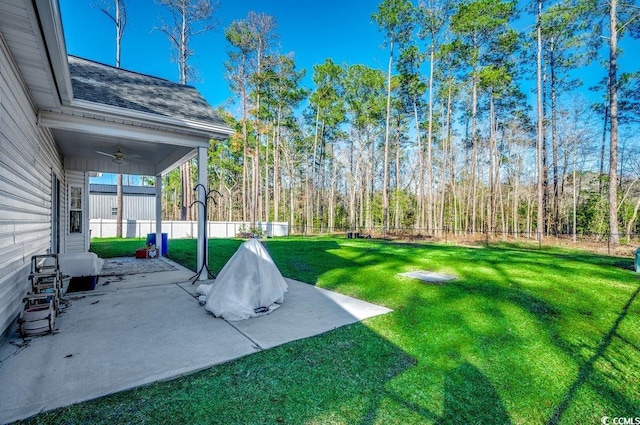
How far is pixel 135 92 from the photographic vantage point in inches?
209

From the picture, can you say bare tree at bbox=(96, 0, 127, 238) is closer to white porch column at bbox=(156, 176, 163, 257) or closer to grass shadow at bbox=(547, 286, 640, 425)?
white porch column at bbox=(156, 176, 163, 257)

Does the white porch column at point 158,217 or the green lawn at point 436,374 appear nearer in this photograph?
the green lawn at point 436,374

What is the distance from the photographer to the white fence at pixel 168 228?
Answer: 1459 cm

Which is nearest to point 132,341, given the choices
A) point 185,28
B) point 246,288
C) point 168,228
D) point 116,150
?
point 246,288

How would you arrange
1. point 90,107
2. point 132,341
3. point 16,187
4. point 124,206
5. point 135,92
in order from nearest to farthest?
point 132,341 → point 16,187 → point 90,107 → point 135,92 → point 124,206

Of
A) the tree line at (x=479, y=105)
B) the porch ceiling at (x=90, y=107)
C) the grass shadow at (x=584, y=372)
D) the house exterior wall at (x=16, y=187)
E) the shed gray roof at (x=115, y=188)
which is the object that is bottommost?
the grass shadow at (x=584, y=372)

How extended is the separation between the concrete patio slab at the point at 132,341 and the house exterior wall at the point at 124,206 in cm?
2048

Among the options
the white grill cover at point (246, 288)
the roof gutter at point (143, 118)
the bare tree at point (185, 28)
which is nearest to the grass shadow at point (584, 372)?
the white grill cover at point (246, 288)

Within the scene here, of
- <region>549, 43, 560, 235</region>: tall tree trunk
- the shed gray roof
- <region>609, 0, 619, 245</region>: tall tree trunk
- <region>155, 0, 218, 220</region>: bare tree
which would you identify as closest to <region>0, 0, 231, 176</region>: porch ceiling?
<region>155, 0, 218, 220</region>: bare tree

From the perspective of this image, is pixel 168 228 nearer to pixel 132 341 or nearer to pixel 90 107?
pixel 90 107

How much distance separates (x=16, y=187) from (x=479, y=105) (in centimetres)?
2227

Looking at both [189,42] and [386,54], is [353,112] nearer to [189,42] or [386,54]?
[386,54]

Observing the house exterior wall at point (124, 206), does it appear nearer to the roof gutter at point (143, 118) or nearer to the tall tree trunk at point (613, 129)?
the roof gutter at point (143, 118)

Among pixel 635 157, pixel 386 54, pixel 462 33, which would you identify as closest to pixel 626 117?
pixel 635 157
